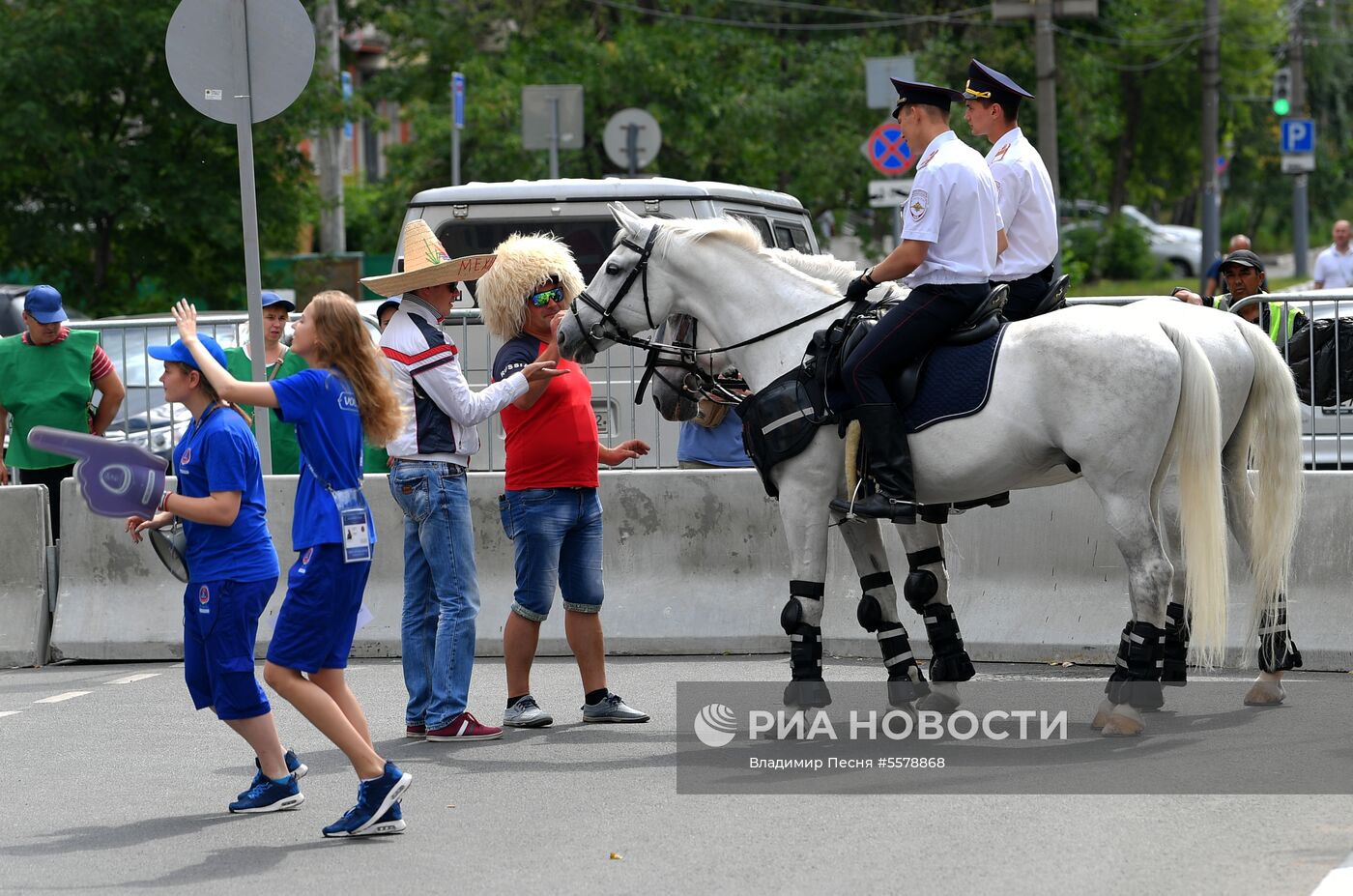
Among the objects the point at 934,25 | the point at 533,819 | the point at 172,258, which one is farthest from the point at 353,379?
the point at 934,25

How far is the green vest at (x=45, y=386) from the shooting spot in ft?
34.4

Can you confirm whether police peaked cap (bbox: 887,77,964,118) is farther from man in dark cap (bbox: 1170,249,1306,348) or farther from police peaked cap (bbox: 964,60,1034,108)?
man in dark cap (bbox: 1170,249,1306,348)

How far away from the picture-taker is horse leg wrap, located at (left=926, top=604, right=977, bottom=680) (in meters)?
7.86

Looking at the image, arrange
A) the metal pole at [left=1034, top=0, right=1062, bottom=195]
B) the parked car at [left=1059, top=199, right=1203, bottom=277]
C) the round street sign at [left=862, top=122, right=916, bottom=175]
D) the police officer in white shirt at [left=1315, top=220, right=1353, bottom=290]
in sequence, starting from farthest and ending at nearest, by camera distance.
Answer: the parked car at [left=1059, top=199, right=1203, bottom=277] → the metal pole at [left=1034, top=0, right=1062, bottom=195] → the round street sign at [left=862, top=122, right=916, bottom=175] → the police officer in white shirt at [left=1315, top=220, right=1353, bottom=290]

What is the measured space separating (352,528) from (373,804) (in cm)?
89

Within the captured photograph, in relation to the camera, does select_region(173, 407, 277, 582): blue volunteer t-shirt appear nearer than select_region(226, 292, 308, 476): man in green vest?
Yes

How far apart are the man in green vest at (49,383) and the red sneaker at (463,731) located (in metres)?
3.48

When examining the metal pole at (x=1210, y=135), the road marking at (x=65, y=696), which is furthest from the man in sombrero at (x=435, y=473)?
the metal pole at (x=1210, y=135)

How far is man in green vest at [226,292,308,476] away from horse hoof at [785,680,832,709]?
396 centimetres

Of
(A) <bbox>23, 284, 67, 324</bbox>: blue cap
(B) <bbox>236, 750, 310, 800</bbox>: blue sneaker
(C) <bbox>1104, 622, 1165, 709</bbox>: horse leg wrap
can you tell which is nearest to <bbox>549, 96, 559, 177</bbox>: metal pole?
(A) <bbox>23, 284, 67, 324</bbox>: blue cap

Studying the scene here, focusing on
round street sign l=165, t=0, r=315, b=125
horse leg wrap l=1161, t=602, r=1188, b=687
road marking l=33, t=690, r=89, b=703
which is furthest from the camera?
round street sign l=165, t=0, r=315, b=125

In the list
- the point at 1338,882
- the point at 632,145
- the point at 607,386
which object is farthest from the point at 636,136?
the point at 1338,882

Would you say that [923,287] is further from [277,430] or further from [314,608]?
[277,430]

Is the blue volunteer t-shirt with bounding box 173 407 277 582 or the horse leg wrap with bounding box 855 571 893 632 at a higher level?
the blue volunteer t-shirt with bounding box 173 407 277 582
